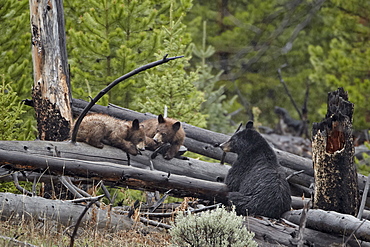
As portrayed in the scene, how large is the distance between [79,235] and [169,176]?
129 centimetres

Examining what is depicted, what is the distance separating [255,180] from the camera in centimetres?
613

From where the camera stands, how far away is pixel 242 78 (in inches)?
992

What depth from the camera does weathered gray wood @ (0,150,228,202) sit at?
5625 millimetres

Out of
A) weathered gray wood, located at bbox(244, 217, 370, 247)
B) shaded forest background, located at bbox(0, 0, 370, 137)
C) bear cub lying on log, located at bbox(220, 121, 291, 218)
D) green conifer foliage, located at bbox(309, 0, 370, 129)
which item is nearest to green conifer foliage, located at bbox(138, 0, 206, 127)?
shaded forest background, located at bbox(0, 0, 370, 137)

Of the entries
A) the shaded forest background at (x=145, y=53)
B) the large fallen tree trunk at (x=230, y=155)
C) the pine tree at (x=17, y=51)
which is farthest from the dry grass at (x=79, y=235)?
the pine tree at (x=17, y=51)

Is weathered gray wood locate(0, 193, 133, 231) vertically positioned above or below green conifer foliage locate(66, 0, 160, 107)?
below

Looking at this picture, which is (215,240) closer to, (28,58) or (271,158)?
(271,158)

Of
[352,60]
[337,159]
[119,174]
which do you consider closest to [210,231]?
[119,174]

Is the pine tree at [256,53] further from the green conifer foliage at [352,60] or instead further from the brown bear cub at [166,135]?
the brown bear cub at [166,135]

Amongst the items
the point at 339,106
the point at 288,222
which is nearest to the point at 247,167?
the point at 288,222

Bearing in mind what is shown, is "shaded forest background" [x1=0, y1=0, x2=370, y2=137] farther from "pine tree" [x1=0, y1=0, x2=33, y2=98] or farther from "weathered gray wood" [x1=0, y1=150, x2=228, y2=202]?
"weathered gray wood" [x1=0, y1=150, x2=228, y2=202]

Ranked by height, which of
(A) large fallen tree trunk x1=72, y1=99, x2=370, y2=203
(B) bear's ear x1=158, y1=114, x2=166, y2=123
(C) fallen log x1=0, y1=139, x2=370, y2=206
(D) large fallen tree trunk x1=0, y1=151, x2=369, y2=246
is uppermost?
(B) bear's ear x1=158, y1=114, x2=166, y2=123

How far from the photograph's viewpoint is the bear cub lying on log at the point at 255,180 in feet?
19.7

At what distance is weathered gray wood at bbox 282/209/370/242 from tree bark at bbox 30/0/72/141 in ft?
11.9
